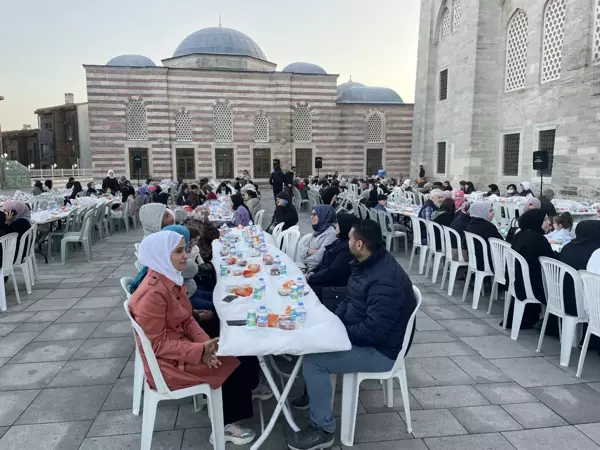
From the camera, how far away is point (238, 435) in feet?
9.00

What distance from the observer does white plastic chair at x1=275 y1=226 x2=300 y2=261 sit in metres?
5.59

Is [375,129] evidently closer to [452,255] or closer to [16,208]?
[452,255]

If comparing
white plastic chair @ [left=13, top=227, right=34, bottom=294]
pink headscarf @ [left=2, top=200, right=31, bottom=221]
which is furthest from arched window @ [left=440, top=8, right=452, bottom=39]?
white plastic chair @ [left=13, top=227, right=34, bottom=294]

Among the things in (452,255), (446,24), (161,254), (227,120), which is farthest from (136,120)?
(161,254)

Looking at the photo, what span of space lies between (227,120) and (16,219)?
777 inches

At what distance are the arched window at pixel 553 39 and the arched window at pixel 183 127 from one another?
1699 cm

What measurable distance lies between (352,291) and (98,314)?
11.3ft

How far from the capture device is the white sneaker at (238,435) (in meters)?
2.73

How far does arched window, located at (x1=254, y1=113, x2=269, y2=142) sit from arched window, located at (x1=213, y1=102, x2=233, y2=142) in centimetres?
140

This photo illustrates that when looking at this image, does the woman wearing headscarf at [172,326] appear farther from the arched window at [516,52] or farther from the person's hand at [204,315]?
the arched window at [516,52]

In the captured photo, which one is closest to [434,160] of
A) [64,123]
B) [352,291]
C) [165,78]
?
[165,78]

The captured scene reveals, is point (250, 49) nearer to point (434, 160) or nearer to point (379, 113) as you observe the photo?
point (379, 113)

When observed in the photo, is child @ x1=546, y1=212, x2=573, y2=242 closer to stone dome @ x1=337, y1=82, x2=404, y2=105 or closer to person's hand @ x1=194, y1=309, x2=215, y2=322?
person's hand @ x1=194, y1=309, x2=215, y2=322

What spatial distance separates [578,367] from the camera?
358 centimetres
